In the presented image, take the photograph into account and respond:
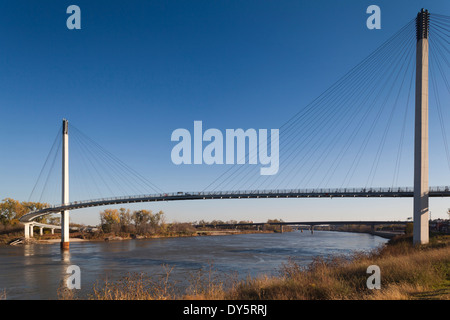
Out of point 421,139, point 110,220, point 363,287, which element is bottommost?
point 110,220

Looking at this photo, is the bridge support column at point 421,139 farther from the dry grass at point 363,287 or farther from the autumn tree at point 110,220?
the autumn tree at point 110,220

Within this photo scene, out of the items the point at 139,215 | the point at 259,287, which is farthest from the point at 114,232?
the point at 259,287

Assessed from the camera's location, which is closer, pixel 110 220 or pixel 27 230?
pixel 27 230

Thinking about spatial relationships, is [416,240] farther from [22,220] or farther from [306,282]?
[22,220]

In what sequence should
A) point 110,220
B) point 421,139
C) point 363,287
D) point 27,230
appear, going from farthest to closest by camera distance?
point 110,220 < point 27,230 < point 421,139 < point 363,287

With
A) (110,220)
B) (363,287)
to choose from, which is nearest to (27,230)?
(110,220)

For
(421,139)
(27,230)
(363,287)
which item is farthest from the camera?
(27,230)

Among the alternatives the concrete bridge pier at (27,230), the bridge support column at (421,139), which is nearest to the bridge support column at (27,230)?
the concrete bridge pier at (27,230)

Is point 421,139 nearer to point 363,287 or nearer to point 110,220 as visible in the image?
point 363,287

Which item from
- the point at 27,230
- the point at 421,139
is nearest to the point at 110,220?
the point at 27,230

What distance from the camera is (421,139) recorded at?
89.2 feet

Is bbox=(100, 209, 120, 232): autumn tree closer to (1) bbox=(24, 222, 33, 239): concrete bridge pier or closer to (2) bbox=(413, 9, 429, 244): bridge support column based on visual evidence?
(1) bbox=(24, 222, 33, 239): concrete bridge pier

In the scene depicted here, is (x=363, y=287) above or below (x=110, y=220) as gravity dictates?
above
